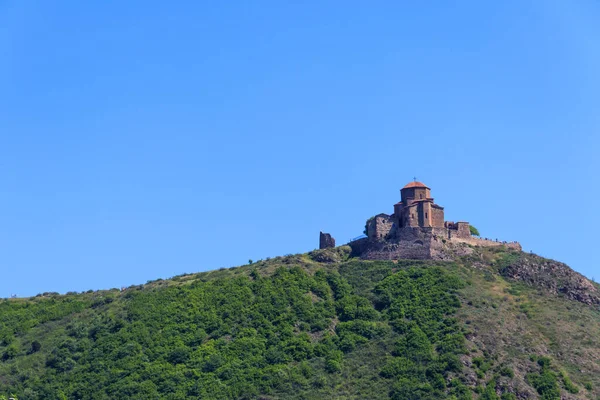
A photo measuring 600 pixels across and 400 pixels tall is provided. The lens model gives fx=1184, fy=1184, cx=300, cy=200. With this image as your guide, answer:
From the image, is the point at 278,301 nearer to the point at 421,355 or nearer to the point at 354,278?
the point at 354,278

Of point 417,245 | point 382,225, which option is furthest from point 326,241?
point 417,245

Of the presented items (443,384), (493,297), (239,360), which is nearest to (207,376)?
(239,360)

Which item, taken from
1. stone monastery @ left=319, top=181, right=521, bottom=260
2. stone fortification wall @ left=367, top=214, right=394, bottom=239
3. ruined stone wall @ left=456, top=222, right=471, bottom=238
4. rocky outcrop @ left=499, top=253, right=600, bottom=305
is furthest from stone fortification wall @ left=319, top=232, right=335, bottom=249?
rocky outcrop @ left=499, top=253, right=600, bottom=305

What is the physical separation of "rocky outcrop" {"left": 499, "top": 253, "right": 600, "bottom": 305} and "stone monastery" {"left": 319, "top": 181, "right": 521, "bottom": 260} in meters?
6.03

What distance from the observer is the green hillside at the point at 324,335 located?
10062 centimetres

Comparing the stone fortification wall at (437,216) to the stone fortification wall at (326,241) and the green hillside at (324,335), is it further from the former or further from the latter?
the stone fortification wall at (326,241)

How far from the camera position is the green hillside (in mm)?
100625

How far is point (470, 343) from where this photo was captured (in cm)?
10419

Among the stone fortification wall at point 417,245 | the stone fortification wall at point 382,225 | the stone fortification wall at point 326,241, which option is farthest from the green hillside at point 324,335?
the stone fortification wall at point 326,241

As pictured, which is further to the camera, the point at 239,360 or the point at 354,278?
the point at 354,278

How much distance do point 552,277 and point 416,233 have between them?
565 inches

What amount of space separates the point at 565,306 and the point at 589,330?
556cm

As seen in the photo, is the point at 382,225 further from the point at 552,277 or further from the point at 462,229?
the point at 552,277

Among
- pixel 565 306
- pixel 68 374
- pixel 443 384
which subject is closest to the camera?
pixel 443 384
